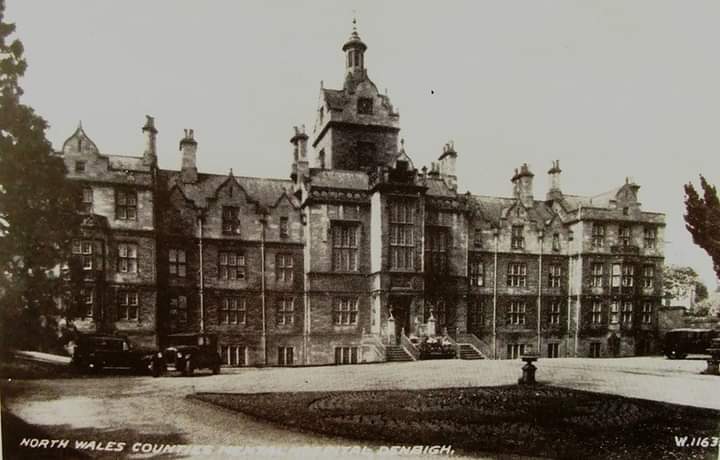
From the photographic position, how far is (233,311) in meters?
12.7

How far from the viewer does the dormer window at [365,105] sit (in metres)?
15.9

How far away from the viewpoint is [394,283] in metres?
15.2

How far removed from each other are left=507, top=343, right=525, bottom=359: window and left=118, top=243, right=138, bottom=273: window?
11360mm

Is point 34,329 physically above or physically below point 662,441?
above

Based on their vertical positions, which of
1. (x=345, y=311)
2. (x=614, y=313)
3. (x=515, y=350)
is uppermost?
(x=614, y=313)

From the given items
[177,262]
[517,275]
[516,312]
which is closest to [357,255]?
[177,262]

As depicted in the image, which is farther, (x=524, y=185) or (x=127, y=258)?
(x=524, y=185)

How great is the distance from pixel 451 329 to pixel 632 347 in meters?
5.08

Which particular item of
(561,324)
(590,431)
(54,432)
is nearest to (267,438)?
(54,432)

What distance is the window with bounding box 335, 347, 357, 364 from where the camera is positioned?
1416cm

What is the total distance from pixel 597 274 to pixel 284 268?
8.96 metres

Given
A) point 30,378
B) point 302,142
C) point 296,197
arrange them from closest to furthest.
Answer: point 30,378 < point 296,197 < point 302,142

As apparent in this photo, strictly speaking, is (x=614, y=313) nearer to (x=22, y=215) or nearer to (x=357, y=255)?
(x=357, y=255)

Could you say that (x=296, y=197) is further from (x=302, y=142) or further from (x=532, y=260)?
(x=532, y=260)
